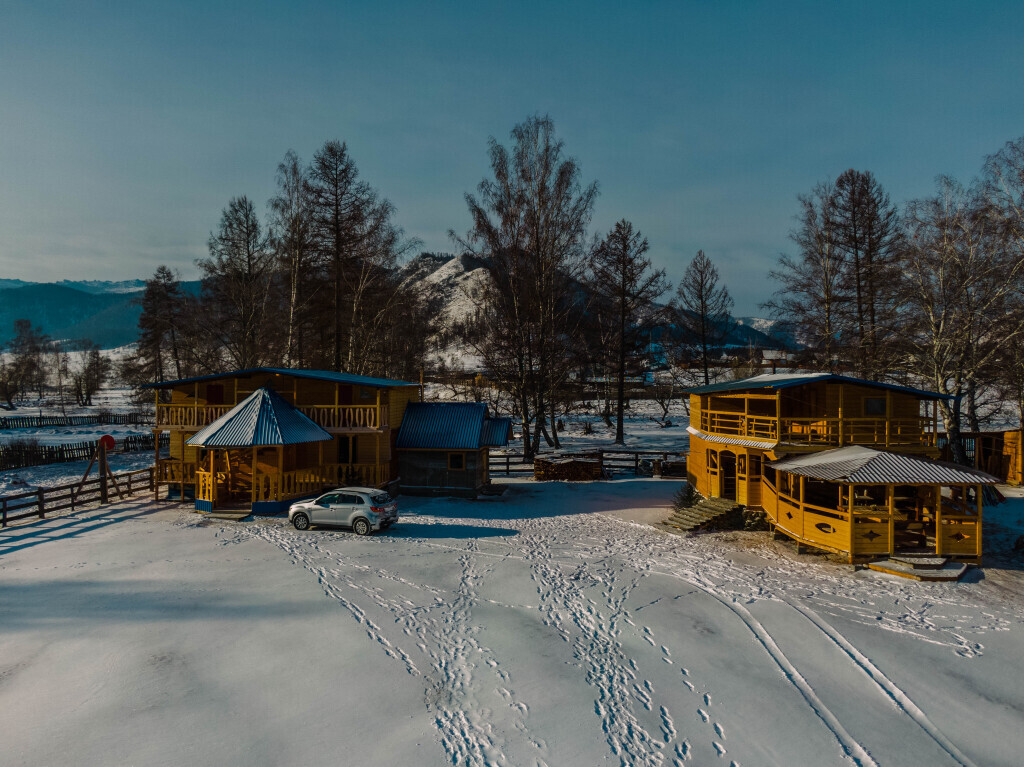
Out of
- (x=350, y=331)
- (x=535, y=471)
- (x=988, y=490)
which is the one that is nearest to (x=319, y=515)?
(x=535, y=471)

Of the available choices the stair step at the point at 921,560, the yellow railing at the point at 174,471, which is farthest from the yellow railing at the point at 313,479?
the stair step at the point at 921,560

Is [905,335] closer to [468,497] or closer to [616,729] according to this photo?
[468,497]

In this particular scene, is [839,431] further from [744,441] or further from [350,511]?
[350,511]

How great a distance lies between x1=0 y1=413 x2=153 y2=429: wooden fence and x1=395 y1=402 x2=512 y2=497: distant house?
41.4 metres

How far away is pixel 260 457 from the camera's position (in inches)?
883

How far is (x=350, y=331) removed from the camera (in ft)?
106

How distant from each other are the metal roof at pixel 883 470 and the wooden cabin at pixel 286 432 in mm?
16119

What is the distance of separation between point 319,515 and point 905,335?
25578 mm

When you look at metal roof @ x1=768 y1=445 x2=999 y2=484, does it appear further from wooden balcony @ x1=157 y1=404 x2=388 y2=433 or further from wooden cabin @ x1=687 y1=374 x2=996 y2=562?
wooden balcony @ x1=157 y1=404 x2=388 y2=433

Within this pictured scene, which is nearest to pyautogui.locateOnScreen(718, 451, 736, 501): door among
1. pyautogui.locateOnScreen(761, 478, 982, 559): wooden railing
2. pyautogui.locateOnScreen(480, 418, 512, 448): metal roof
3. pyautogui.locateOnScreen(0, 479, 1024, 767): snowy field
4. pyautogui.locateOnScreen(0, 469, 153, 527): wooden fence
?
pyautogui.locateOnScreen(0, 479, 1024, 767): snowy field

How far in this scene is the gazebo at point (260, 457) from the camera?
64.9 feet

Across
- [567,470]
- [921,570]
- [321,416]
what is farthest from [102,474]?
[921,570]

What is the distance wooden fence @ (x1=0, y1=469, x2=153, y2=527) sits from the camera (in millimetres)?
18791

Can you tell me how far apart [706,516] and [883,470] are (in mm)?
6049
